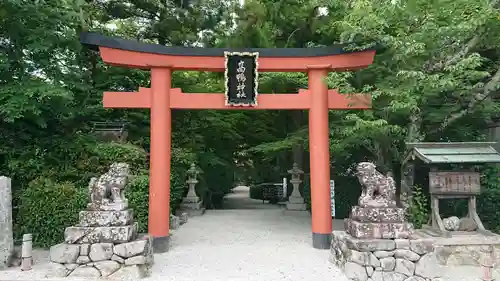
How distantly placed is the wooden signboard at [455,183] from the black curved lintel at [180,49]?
3.45 meters

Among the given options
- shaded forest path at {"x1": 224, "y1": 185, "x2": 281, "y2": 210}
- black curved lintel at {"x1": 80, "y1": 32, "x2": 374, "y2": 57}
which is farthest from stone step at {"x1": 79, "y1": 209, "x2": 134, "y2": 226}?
shaded forest path at {"x1": 224, "y1": 185, "x2": 281, "y2": 210}

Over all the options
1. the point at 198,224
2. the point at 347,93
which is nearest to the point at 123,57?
the point at 347,93

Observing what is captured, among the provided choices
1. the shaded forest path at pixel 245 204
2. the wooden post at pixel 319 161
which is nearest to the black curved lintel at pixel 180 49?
the wooden post at pixel 319 161

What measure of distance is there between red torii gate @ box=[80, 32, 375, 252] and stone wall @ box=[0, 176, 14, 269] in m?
2.51

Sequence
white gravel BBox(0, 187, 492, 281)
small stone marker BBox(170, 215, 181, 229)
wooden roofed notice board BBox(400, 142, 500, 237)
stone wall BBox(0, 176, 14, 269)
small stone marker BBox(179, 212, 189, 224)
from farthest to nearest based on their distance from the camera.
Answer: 1. small stone marker BBox(179, 212, 189, 224)
2. small stone marker BBox(170, 215, 181, 229)
3. wooden roofed notice board BBox(400, 142, 500, 237)
4. stone wall BBox(0, 176, 14, 269)
5. white gravel BBox(0, 187, 492, 281)

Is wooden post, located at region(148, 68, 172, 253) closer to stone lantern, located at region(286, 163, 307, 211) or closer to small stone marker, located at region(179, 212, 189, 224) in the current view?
small stone marker, located at region(179, 212, 189, 224)

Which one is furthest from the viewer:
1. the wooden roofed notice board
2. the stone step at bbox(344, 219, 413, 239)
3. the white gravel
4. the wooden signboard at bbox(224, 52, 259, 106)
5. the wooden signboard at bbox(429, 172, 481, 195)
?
the wooden signboard at bbox(224, 52, 259, 106)

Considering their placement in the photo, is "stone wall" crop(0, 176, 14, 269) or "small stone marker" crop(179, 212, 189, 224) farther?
"small stone marker" crop(179, 212, 189, 224)

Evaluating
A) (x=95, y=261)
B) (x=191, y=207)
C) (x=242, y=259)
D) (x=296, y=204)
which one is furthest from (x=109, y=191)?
(x=296, y=204)

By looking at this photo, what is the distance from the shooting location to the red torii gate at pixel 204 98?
7680 mm

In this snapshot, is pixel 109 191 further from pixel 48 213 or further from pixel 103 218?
pixel 48 213

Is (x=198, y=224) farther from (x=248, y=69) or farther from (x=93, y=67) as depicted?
(x=93, y=67)

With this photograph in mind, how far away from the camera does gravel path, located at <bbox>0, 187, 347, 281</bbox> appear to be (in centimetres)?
593

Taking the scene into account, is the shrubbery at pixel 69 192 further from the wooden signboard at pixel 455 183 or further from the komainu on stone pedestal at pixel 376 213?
the wooden signboard at pixel 455 183
